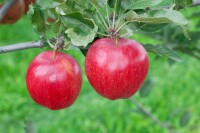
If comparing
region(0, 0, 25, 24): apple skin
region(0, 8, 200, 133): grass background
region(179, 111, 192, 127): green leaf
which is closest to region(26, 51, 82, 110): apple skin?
region(0, 0, 25, 24): apple skin

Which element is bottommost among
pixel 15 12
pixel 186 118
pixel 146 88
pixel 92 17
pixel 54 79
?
Result: pixel 186 118

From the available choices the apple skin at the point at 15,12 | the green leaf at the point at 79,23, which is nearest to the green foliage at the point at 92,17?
the green leaf at the point at 79,23

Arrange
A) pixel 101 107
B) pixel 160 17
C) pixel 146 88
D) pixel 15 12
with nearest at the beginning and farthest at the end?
1. pixel 160 17
2. pixel 15 12
3. pixel 146 88
4. pixel 101 107

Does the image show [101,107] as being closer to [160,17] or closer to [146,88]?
[146,88]

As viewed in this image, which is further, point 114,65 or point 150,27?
point 150,27

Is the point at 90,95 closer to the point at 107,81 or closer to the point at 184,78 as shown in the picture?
the point at 184,78

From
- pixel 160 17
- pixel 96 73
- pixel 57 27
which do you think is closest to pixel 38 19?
pixel 57 27
